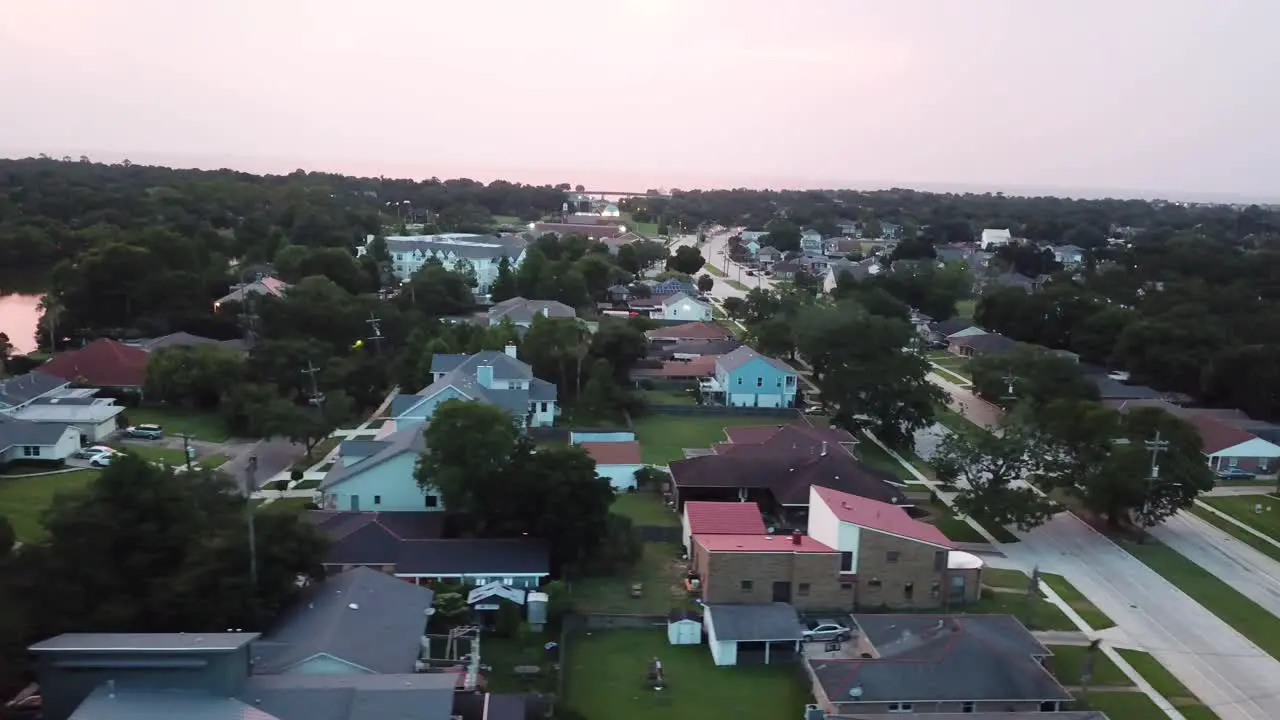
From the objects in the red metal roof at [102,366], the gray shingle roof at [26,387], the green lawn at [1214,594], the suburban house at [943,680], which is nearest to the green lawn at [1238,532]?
the green lawn at [1214,594]

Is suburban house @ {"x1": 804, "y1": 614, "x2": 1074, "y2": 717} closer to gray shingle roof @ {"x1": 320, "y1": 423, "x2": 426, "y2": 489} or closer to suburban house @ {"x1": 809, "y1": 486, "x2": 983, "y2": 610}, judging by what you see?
suburban house @ {"x1": 809, "y1": 486, "x2": 983, "y2": 610}

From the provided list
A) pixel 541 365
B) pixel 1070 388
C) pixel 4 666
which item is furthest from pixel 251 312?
pixel 1070 388

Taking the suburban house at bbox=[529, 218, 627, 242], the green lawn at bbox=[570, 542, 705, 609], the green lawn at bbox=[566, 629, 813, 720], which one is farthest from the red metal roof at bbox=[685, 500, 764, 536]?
the suburban house at bbox=[529, 218, 627, 242]

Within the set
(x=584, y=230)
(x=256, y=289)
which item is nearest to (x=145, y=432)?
(x=256, y=289)

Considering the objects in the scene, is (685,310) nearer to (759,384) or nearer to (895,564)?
(759,384)

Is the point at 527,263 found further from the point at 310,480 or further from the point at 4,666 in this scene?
the point at 4,666

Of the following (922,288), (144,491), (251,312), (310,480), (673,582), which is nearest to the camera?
(144,491)
